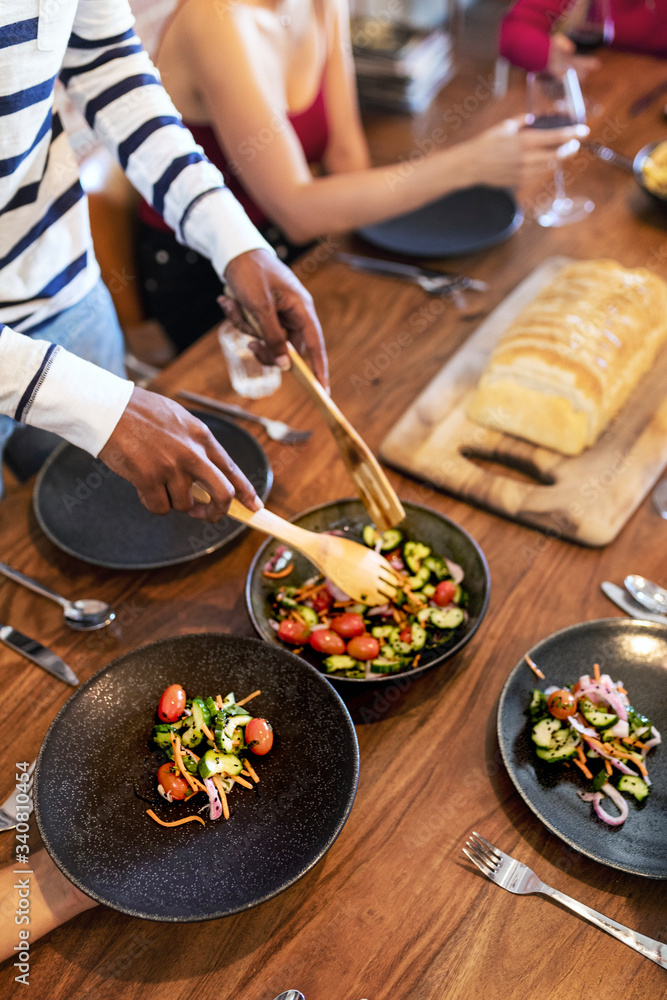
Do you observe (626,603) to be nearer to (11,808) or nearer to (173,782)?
(173,782)

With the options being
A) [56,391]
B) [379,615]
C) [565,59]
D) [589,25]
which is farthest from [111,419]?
[589,25]

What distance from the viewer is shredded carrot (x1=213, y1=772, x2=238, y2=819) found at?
99cm

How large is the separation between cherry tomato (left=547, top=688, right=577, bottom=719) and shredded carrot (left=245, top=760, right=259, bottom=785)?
0.39m

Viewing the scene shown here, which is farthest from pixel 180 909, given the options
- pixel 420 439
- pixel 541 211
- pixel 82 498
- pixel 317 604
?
pixel 541 211

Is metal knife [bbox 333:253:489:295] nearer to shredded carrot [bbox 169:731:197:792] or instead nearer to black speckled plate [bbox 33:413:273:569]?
black speckled plate [bbox 33:413:273:569]

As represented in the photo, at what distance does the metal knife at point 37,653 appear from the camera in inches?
48.4

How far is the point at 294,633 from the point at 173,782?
0.91 feet

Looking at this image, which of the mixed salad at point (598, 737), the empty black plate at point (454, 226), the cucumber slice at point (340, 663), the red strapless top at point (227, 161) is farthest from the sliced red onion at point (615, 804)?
the red strapless top at point (227, 161)

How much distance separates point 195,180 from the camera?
4.82ft

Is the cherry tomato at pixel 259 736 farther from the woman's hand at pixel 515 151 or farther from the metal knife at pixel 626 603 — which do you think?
the woman's hand at pixel 515 151

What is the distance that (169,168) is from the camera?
4.87ft

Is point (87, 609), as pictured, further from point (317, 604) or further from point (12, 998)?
point (12, 998)

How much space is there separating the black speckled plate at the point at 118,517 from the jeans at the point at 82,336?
24 centimetres

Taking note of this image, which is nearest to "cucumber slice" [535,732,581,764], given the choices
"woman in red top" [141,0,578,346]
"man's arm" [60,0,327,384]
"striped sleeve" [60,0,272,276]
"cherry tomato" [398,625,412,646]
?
"cherry tomato" [398,625,412,646]
